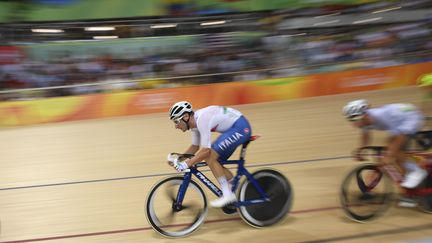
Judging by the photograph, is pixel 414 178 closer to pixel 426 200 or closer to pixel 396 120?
pixel 426 200

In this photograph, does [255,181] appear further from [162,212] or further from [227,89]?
[227,89]

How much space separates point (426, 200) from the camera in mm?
3404

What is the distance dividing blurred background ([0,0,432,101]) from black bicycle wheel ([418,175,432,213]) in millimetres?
6851

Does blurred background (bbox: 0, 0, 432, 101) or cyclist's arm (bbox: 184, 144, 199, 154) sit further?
blurred background (bbox: 0, 0, 432, 101)

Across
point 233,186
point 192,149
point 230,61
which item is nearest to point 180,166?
point 192,149

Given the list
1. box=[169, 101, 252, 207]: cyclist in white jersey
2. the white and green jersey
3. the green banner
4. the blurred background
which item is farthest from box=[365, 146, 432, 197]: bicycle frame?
the green banner

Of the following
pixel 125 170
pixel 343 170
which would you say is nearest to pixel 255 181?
pixel 343 170

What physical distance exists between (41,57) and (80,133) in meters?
4.49

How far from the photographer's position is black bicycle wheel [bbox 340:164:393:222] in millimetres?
3254

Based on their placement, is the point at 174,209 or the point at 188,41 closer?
the point at 174,209

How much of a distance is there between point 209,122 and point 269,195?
75cm

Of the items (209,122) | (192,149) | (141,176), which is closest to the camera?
(209,122)

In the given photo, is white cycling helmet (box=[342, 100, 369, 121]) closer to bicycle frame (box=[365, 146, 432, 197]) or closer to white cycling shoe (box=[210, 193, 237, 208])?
bicycle frame (box=[365, 146, 432, 197])

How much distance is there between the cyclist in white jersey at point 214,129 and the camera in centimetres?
312
